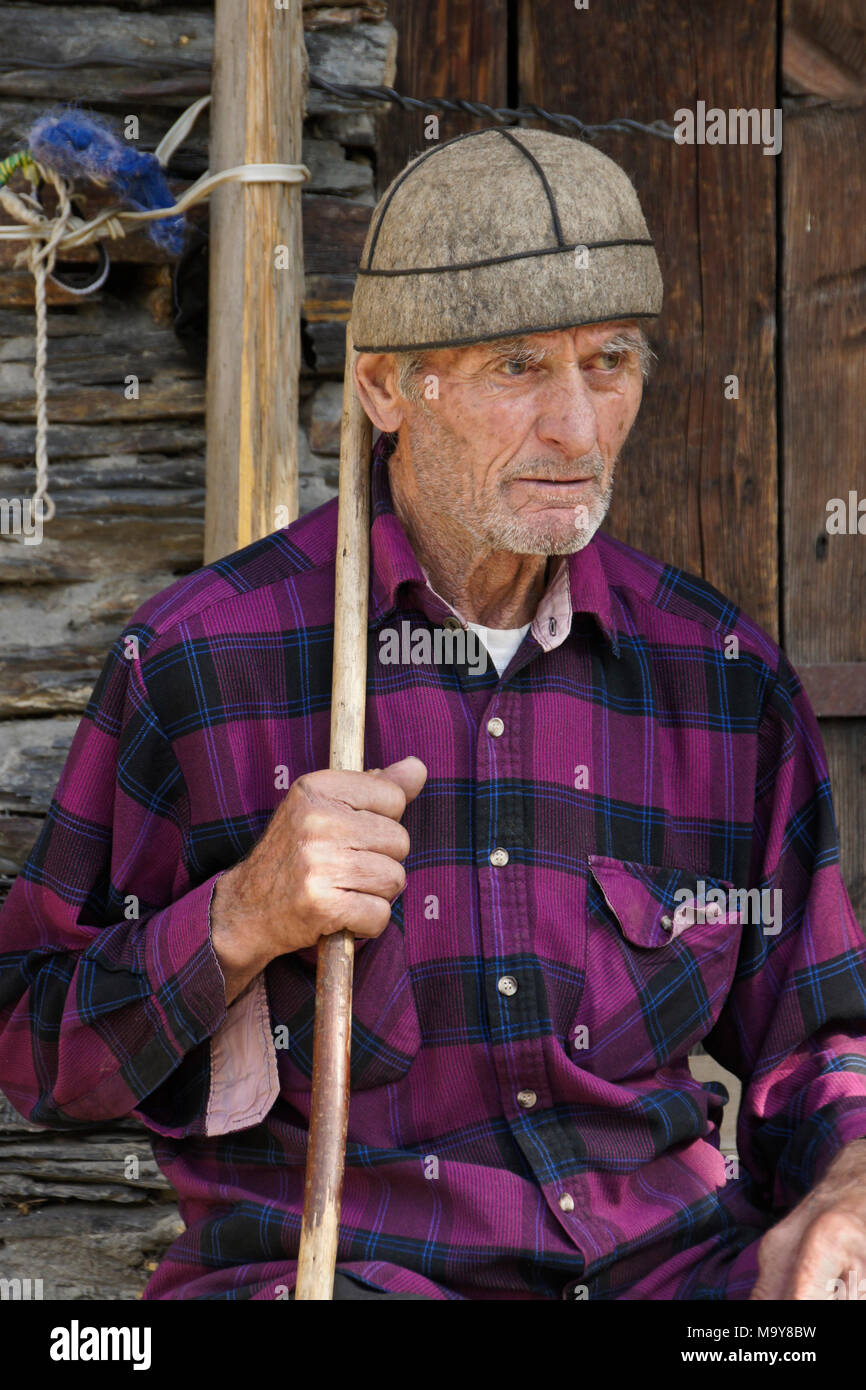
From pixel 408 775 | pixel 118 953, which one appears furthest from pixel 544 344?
pixel 118 953

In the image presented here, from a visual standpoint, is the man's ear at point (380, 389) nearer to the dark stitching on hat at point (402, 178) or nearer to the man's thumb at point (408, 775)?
the dark stitching on hat at point (402, 178)

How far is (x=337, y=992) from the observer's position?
5.84 feet

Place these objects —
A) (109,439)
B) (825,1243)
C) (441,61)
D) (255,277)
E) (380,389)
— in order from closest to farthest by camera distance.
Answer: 1. (825,1243)
2. (380,389)
3. (255,277)
4. (109,439)
5. (441,61)

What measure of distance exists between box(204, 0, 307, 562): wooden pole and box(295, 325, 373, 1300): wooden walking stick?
0.45 metres

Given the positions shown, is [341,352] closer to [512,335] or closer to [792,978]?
[512,335]

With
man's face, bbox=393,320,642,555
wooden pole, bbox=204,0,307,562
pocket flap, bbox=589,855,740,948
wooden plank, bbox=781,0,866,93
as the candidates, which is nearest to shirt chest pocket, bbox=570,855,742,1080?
pocket flap, bbox=589,855,740,948

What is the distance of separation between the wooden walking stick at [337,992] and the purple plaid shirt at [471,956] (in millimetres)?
66

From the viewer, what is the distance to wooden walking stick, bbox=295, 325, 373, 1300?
172 centimetres

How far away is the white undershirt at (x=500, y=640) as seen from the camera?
2.10 metres

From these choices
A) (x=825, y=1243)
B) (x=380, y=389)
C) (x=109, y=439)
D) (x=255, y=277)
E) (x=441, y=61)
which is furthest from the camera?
(x=441, y=61)

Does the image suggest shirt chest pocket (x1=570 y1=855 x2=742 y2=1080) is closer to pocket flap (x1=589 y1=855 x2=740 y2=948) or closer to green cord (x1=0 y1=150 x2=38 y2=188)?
pocket flap (x1=589 y1=855 x2=740 y2=948)

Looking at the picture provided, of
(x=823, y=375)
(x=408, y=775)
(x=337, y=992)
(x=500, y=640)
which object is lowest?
(x=337, y=992)

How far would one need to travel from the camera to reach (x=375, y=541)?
2086 mm

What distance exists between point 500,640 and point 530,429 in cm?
30
